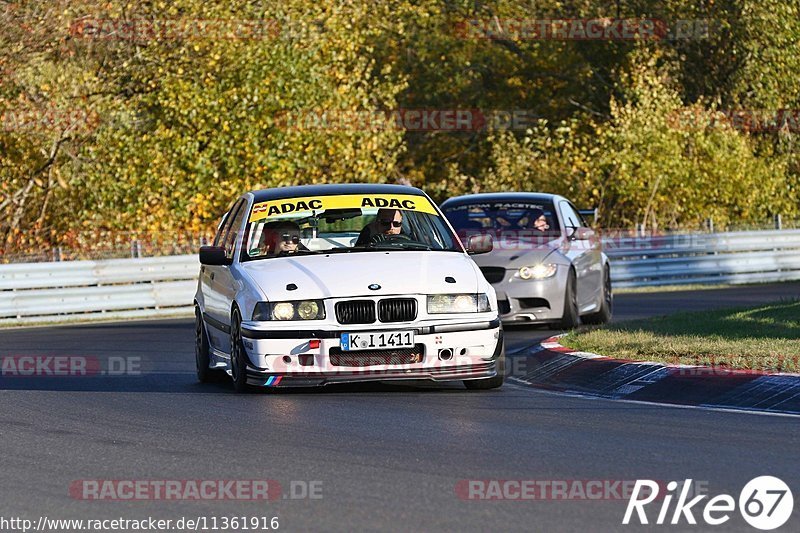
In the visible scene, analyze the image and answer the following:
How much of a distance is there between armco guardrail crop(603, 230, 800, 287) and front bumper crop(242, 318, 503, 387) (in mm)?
18207

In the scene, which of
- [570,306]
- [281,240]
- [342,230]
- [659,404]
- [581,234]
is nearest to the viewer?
[659,404]

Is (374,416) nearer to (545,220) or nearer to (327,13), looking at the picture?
(545,220)

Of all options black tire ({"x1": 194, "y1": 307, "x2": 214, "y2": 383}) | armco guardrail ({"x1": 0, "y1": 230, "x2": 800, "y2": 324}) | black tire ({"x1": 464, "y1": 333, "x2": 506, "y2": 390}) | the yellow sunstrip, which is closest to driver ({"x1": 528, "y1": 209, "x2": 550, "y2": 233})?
the yellow sunstrip

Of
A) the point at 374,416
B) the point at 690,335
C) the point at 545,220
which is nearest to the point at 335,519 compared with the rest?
the point at 374,416

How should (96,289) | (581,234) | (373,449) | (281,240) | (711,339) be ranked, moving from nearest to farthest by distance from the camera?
1. (373,449)
2. (281,240)
3. (711,339)
4. (581,234)
5. (96,289)

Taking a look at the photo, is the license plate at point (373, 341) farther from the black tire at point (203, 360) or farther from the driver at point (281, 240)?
the black tire at point (203, 360)

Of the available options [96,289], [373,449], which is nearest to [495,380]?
[373,449]

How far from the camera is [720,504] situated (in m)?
6.85

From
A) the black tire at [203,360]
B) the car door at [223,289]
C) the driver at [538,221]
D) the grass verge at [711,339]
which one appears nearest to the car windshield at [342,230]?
the car door at [223,289]

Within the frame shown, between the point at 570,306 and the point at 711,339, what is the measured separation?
4370 millimetres

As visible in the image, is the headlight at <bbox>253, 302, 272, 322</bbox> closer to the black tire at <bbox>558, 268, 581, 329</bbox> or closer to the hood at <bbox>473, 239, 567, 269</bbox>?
the hood at <bbox>473, 239, 567, 269</bbox>

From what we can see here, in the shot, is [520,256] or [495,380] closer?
[495,380]

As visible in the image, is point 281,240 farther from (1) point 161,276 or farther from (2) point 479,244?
(1) point 161,276

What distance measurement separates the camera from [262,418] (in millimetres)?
10359
